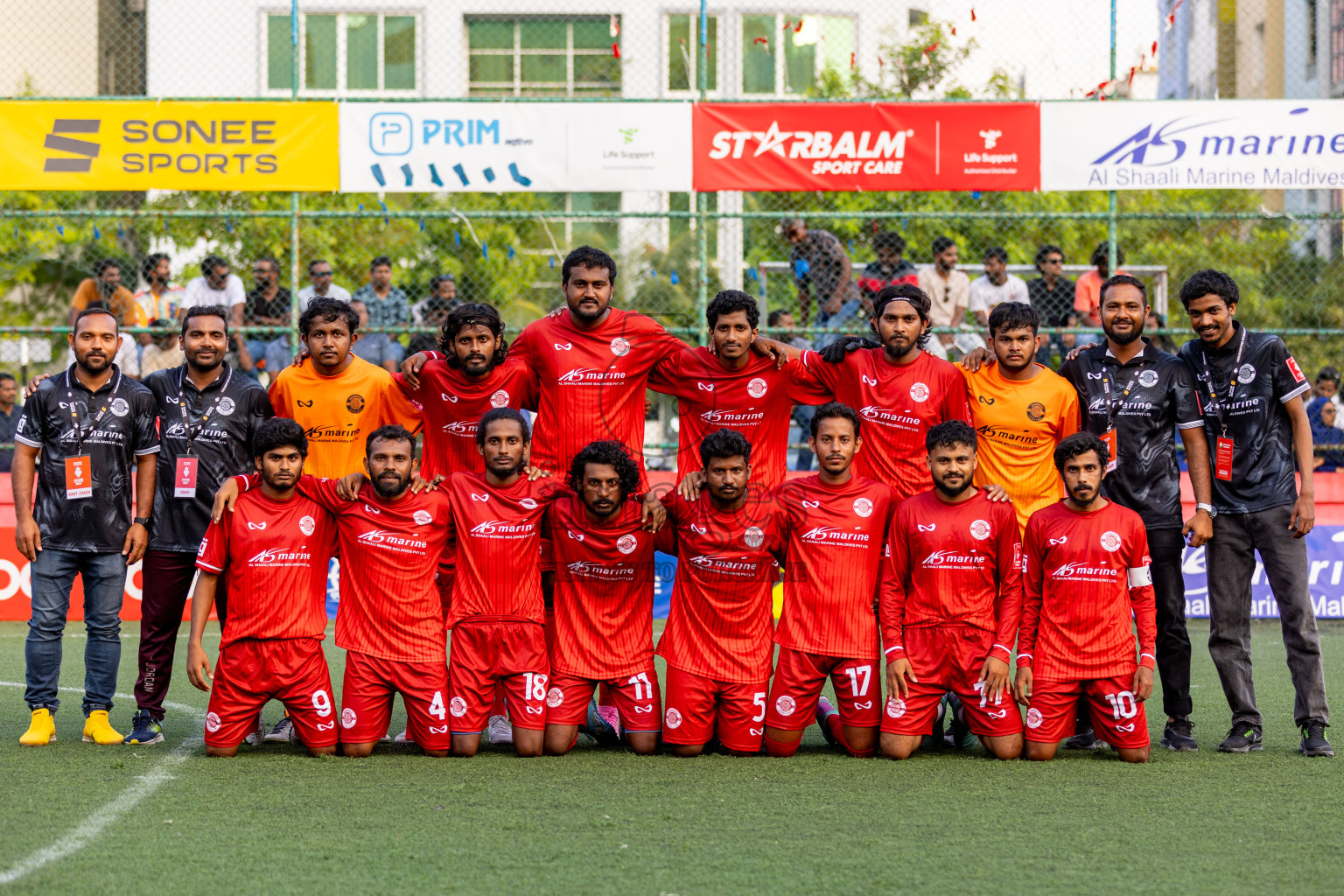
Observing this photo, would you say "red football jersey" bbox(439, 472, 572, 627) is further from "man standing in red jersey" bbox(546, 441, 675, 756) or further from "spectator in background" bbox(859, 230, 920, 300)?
"spectator in background" bbox(859, 230, 920, 300)

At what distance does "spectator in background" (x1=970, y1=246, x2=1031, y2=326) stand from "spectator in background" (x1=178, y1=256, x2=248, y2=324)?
20.1ft

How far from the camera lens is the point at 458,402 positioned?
6.96 metres

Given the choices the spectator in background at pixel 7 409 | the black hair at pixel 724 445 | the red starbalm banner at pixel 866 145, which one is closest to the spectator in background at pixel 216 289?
the spectator in background at pixel 7 409

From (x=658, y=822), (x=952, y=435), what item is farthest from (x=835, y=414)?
(x=658, y=822)

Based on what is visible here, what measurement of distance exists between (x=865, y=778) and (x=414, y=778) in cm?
180

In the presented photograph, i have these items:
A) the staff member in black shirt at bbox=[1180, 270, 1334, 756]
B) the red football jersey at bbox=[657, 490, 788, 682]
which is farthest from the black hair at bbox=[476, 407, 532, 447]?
the staff member in black shirt at bbox=[1180, 270, 1334, 756]

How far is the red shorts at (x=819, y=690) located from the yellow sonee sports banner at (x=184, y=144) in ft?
22.0

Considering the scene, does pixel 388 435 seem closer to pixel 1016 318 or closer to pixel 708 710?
pixel 708 710

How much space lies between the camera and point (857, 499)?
650 cm

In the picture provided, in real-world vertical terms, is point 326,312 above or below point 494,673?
above

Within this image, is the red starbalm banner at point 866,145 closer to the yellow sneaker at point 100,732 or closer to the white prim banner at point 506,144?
the white prim banner at point 506,144

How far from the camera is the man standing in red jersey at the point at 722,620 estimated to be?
642cm

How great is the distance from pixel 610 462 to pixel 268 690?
178 centimetres

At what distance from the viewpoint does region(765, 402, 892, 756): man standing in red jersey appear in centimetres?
638
